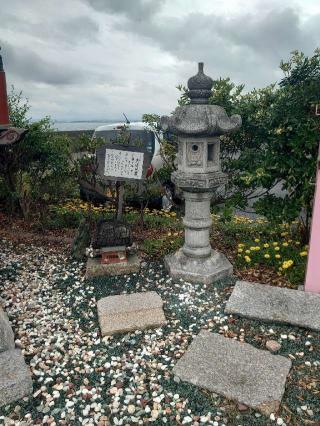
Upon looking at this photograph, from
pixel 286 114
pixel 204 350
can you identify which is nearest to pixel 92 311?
Answer: pixel 204 350

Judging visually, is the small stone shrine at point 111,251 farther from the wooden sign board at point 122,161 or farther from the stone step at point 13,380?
the stone step at point 13,380

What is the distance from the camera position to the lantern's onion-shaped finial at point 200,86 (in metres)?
3.72

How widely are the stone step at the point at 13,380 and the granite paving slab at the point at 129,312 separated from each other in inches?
30.6

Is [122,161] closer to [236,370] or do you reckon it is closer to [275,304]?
[275,304]

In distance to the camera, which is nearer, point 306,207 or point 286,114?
point 286,114

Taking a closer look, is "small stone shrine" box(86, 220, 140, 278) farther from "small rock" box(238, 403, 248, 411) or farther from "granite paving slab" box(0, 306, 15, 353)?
"small rock" box(238, 403, 248, 411)

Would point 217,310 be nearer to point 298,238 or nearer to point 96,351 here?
point 96,351

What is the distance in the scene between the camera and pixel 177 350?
9.80 ft

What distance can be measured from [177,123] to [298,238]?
9.13 feet

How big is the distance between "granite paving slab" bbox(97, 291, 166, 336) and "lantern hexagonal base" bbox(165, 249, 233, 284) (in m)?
0.57

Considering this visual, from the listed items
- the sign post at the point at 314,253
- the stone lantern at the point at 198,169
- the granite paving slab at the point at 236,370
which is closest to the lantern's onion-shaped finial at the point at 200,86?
the stone lantern at the point at 198,169

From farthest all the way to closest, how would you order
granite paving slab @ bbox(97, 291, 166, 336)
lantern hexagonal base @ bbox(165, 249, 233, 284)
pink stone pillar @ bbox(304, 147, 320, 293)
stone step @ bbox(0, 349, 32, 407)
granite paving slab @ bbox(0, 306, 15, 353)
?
lantern hexagonal base @ bbox(165, 249, 233, 284) → pink stone pillar @ bbox(304, 147, 320, 293) → granite paving slab @ bbox(97, 291, 166, 336) → granite paving slab @ bbox(0, 306, 15, 353) → stone step @ bbox(0, 349, 32, 407)

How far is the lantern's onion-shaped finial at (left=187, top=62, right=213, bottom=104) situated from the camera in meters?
3.72

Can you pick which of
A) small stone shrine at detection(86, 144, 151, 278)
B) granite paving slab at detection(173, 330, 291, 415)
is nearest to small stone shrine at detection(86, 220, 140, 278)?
small stone shrine at detection(86, 144, 151, 278)
